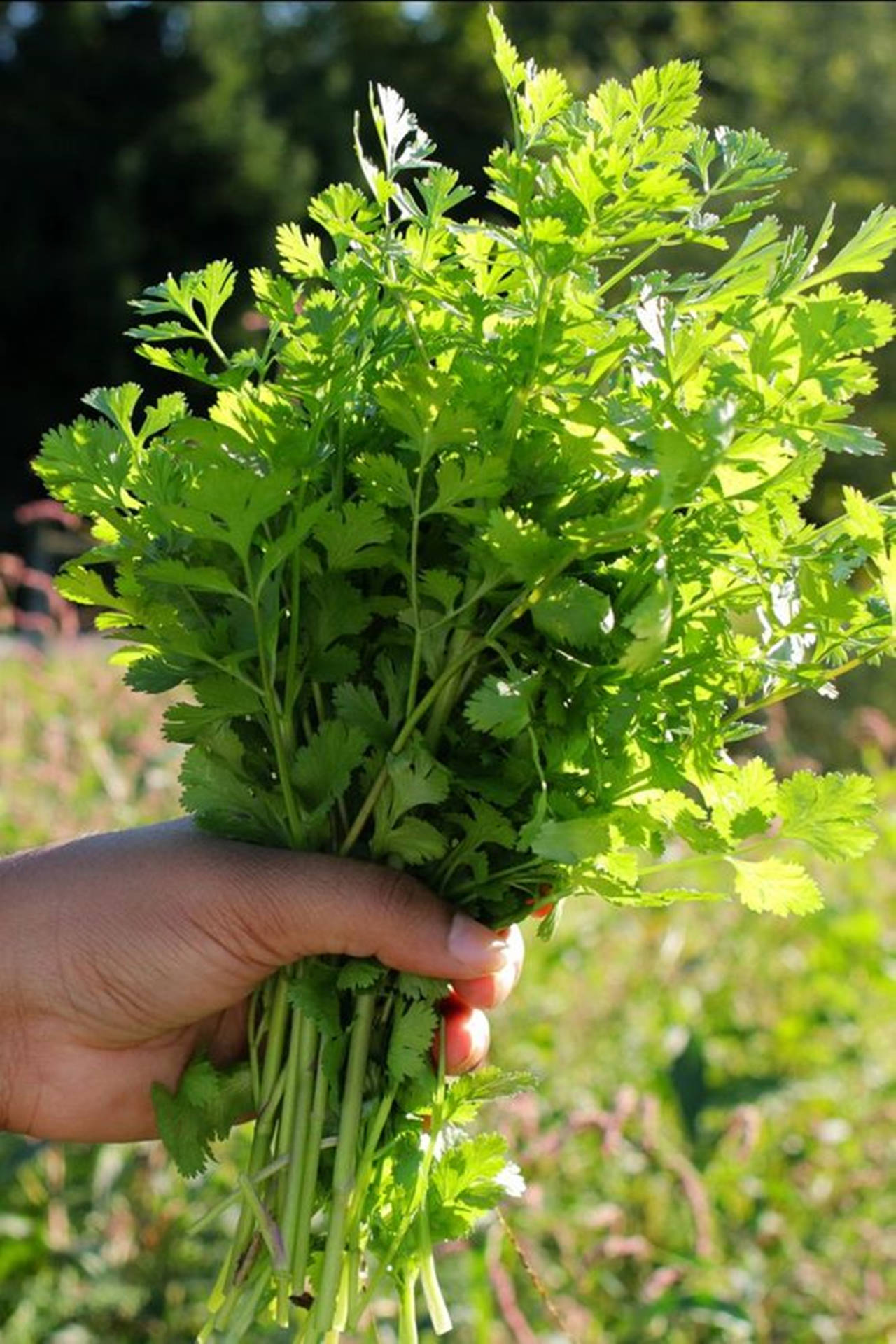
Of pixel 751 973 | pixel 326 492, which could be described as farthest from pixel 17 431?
pixel 326 492

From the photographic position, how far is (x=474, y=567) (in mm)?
1228

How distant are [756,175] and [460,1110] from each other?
2.74ft

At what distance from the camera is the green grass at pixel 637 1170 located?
220 centimetres

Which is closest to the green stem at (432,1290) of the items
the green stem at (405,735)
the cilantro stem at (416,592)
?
the green stem at (405,735)

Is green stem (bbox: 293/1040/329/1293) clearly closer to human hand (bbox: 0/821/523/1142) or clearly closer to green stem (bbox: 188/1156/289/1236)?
green stem (bbox: 188/1156/289/1236)

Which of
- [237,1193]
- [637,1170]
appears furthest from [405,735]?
[637,1170]

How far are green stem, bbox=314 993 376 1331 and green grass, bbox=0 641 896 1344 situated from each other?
59 cm

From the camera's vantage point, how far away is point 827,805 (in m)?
1.25

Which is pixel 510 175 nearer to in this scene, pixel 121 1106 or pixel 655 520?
pixel 655 520

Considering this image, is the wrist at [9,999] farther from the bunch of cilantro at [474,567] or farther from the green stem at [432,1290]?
the green stem at [432,1290]

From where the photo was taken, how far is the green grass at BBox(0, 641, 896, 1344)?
7.20ft

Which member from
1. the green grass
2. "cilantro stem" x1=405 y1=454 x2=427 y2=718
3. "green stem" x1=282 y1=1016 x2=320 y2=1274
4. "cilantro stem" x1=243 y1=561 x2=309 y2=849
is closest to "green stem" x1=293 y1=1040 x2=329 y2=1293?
"green stem" x1=282 y1=1016 x2=320 y2=1274

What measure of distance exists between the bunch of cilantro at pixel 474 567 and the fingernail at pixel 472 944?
0.12 ft

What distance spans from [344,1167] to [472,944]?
0.73ft
